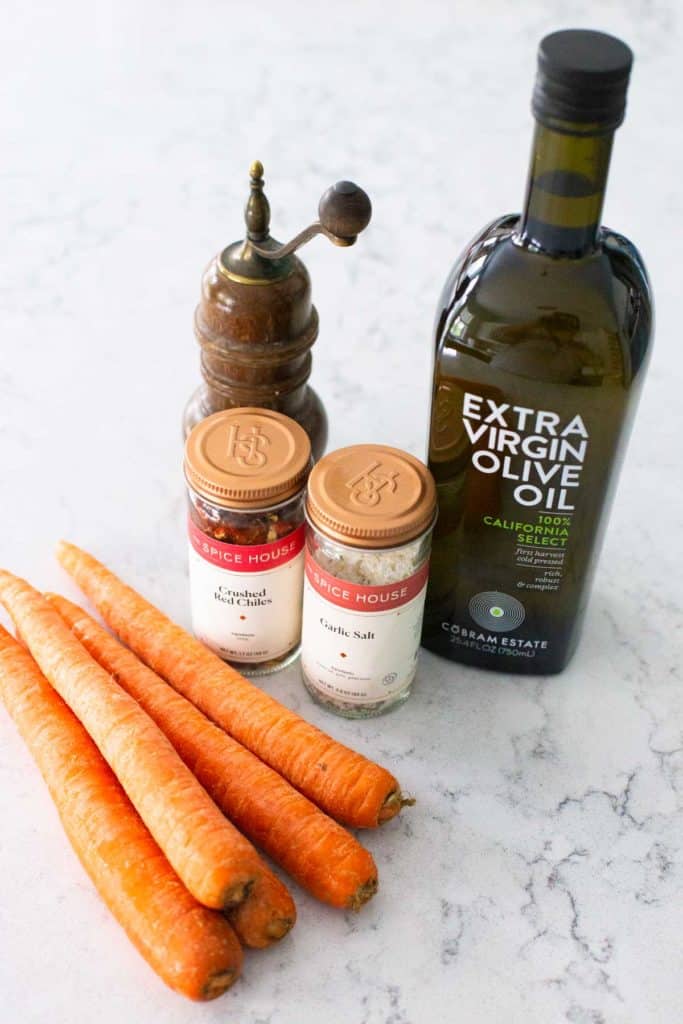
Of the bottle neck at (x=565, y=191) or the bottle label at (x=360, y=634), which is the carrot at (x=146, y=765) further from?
the bottle neck at (x=565, y=191)

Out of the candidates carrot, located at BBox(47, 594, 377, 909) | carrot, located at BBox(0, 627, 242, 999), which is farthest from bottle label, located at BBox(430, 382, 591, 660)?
carrot, located at BBox(0, 627, 242, 999)

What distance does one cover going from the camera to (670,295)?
1.63 metres

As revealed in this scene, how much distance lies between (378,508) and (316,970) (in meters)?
0.35

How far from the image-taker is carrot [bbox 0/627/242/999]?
3.04 feet

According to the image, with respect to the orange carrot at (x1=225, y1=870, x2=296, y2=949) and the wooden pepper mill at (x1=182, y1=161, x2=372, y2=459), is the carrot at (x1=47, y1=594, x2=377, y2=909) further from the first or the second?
the wooden pepper mill at (x1=182, y1=161, x2=372, y2=459)

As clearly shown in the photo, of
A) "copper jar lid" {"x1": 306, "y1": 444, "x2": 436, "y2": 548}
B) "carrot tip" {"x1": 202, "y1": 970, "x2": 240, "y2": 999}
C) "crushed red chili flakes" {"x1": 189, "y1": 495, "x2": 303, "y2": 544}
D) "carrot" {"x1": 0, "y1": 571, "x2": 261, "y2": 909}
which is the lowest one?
"carrot tip" {"x1": 202, "y1": 970, "x2": 240, "y2": 999}

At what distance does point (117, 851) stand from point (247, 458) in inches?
12.9

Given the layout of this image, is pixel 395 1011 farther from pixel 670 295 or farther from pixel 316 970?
pixel 670 295

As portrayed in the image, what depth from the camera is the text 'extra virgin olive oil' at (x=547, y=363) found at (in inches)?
35.7

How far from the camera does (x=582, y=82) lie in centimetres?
87

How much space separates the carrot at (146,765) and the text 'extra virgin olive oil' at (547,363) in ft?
1.02

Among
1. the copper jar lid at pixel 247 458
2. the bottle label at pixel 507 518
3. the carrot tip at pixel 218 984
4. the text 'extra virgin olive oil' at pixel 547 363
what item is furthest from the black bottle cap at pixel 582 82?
the carrot tip at pixel 218 984

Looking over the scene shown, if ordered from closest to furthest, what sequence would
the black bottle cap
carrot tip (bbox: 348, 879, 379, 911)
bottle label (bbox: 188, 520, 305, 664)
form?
the black bottle cap
carrot tip (bbox: 348, 879, 379, 911)
bottle label (bbox: 188, 520, 305, 664)

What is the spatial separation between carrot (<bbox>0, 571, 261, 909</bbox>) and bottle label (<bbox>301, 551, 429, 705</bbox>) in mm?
155
